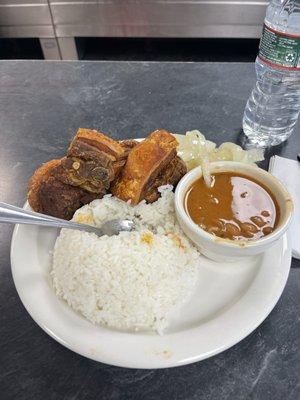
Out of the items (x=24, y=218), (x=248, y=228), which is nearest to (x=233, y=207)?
(x=248, y=228)

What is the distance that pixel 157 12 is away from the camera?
2.88 m

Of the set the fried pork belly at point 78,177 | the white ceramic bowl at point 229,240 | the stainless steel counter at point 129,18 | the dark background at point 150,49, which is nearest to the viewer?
the white ceramic bowl at point 229,240

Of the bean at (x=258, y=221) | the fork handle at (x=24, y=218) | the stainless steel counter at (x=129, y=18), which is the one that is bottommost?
the stainless steel counter at (x=129, y=18)

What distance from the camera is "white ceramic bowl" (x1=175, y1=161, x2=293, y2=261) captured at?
0.93 m

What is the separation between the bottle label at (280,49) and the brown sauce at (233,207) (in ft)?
1.48

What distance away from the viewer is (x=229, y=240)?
0.94m

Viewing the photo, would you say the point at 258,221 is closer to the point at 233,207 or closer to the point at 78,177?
the point at 233,207

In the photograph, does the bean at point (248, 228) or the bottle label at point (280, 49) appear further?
the bottle label at point (280, 49)

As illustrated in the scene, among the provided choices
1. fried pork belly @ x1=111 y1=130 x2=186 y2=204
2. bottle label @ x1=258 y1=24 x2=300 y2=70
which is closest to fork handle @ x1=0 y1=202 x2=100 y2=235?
fried pork belly @ x1=111 y1=130 x2=186 y2=204

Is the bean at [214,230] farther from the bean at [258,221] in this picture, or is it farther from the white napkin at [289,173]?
the white napkin at [289,173]

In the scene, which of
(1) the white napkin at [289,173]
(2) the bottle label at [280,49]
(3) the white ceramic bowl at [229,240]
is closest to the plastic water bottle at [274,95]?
(2) the bottle label at [280,49]

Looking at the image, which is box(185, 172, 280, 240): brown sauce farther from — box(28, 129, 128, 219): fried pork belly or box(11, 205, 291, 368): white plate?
box(28, 129, 128, 219): fried pork belly

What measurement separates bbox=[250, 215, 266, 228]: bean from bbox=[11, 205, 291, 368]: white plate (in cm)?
8

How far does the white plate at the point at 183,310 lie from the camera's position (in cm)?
82
